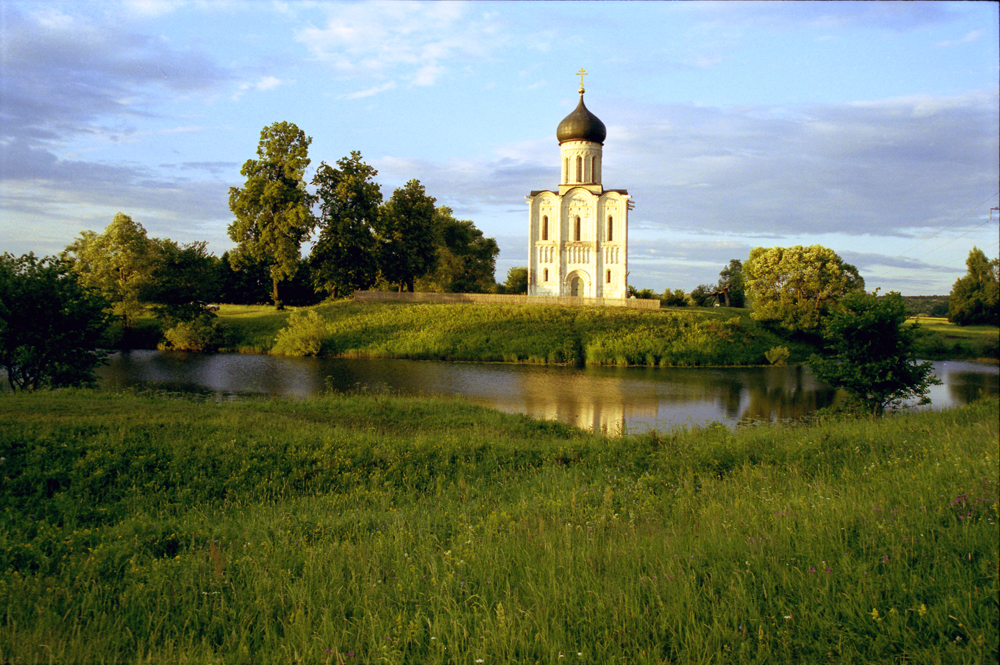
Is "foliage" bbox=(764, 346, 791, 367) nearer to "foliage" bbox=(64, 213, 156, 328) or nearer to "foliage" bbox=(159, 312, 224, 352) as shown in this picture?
"foliage" bbox=(159, 312, 224, 352)

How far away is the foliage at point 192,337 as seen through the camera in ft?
128

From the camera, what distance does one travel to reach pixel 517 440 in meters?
13.3

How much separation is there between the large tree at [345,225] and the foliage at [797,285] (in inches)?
1185

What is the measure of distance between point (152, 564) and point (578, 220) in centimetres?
5163

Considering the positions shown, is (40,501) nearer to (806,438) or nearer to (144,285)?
(806,438)

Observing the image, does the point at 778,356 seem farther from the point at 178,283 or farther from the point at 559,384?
the point at 178,283

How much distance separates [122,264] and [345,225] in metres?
14.6

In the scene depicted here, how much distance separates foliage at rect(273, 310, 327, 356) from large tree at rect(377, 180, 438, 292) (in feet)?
36.7

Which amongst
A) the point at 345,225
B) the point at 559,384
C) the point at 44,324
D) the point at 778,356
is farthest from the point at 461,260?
the point at 44,324

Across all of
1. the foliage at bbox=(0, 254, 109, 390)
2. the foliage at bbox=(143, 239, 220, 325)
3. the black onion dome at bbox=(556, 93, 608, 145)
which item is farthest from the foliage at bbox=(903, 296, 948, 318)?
the foliage at bbox=(143, 239, 220, 325)

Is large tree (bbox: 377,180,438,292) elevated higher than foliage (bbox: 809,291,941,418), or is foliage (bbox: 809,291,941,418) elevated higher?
large tree (bbox: 377,180,438,292)

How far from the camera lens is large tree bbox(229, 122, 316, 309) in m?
44.0

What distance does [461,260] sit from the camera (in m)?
65.9

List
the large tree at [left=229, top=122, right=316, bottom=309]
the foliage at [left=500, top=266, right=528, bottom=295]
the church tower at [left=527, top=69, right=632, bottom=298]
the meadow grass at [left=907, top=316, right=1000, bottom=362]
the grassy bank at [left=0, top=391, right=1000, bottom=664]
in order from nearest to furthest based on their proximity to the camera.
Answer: the grassy bank at [left=0, top=391, right=1000, bottom=664] → the meadow grass at [left=907, top=316, right=1000, bottom=362] → the large tree at [left=229, top=122, right=316, bottom=309] → the church tower at [left=527, top=69, right=632, bottom=298] → the foliage at [left=500, top=266, right=528, bottom=295]
